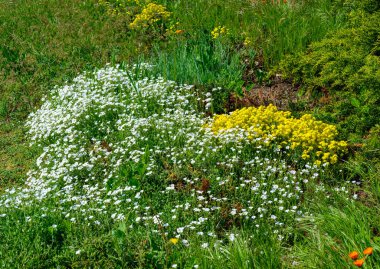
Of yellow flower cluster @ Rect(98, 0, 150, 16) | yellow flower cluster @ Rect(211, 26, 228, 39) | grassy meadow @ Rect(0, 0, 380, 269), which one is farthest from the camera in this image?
yellow flower cluster @ Rect(98, 0, 150, 16)

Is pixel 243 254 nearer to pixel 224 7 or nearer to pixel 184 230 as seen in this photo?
pixel 184 230

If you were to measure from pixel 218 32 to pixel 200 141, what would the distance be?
342cm

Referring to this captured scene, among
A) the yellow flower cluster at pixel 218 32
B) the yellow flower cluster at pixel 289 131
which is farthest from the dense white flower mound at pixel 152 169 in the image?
the yellow flower cluster at pixel 218 32

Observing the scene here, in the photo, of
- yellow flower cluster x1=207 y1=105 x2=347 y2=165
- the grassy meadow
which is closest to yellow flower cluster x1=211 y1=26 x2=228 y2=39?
the grassy meadow

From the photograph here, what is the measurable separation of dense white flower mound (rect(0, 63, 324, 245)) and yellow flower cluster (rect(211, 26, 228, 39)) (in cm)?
149

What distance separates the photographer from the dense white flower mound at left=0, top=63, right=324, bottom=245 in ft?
17.4

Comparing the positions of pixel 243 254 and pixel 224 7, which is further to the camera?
pixel 224 7

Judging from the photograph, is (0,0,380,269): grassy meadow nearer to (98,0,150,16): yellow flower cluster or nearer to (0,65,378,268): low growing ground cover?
(0,65,378,268): low growing ground cover

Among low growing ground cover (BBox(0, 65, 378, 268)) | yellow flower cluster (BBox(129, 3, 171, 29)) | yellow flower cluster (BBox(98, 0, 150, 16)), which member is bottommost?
yellow flower cluster (BBox(98, 0, 150, 16))

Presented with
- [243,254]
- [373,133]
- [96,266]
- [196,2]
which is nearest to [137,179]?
[96,266]

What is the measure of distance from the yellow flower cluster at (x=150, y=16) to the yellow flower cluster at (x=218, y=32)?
5.46 feet

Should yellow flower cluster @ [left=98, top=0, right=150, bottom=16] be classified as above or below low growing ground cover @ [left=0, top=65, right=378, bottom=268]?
below

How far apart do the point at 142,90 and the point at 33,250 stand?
142 inches

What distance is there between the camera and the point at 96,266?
171 inches
